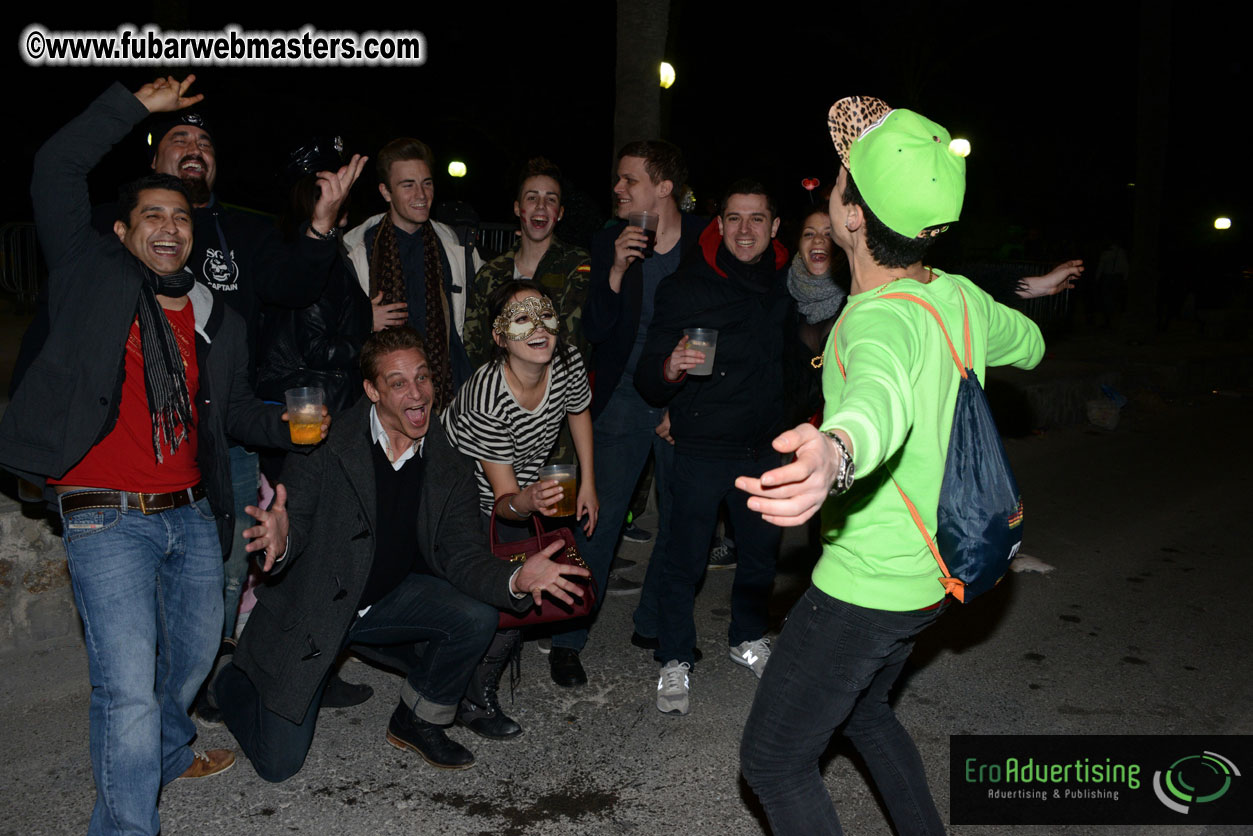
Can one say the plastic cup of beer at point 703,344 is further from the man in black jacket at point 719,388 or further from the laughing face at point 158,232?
the laughing face at point 158,232

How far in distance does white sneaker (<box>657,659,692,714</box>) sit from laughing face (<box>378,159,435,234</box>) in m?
2.33

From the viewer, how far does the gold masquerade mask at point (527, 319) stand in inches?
160

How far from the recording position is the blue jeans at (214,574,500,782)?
148 inches

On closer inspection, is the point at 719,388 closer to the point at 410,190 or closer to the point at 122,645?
the point at 410,190

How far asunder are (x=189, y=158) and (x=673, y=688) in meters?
2.92

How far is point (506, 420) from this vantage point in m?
4.12

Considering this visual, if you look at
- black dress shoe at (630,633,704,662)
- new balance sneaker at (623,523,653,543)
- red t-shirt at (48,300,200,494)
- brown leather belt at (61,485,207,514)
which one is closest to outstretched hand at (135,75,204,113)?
red t-shirt at (48,300,200,494)

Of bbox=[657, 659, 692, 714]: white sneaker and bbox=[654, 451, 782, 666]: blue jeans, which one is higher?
bbox=[654, 451, 782, 666]: blue jeans

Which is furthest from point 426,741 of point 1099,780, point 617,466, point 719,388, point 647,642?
point 1099,780

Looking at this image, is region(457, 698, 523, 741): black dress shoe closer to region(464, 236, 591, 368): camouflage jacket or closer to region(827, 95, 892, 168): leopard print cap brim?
region(464, 236, 591, 368): camouflage jacket

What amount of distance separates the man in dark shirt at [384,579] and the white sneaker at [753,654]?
53.0 inches

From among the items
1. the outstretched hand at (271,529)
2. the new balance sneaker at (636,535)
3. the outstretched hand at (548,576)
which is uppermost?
the outstretched hand at (271,529)

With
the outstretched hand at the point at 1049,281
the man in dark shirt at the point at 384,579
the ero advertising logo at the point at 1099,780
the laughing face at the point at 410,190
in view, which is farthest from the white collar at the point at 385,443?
the ero advertising logo at the point at 1099,780

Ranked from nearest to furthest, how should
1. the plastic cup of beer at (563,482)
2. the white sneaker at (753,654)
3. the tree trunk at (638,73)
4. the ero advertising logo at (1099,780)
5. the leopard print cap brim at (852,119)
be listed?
the leopard print cap brim at (852,119) → the ero advertising logo at (1099,780) → the plastic cup of beer at (563,482) → the white sneaker at (753,654) → the tree trunk at (638,73)
